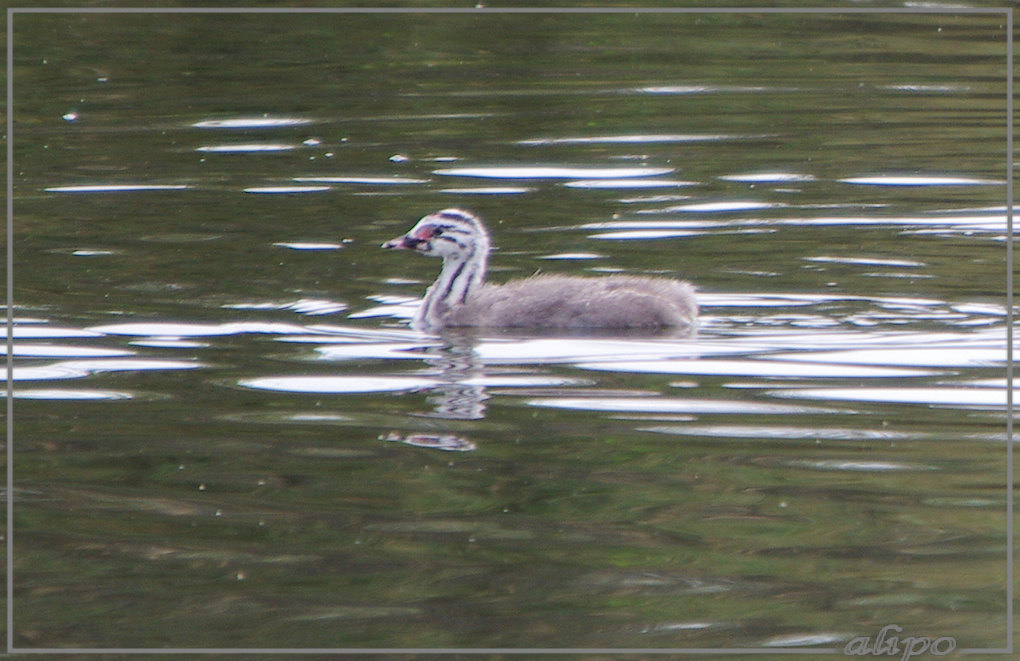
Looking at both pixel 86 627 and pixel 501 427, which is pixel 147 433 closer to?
pixel 501 427

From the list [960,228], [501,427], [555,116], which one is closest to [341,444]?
[501,427]

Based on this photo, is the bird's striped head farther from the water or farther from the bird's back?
the bird's back

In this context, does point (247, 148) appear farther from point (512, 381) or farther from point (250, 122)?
point (512, 381)

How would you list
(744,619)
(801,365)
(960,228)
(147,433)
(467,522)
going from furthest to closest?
(960,228)
(801,365)
(147,433)
(467,522)
(744,619)

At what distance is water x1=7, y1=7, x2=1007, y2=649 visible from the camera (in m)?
6.97

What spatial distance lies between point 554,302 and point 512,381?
1133 mm

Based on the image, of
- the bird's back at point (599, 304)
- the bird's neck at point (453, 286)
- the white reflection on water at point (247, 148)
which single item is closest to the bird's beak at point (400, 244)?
the bird's neck at point (453, 286)

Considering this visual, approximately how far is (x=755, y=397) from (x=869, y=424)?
59cm

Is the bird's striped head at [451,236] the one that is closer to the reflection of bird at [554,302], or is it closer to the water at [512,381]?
the reflection of bird at [554,302]

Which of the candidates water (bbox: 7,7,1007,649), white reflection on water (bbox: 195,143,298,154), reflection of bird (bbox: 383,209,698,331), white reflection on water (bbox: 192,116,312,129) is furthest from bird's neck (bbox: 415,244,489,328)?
white reflection on water (bbox: 192,116,312,129)

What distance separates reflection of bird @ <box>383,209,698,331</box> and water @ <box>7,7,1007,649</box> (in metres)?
0.17

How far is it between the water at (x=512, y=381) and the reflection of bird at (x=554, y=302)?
0.55 ft

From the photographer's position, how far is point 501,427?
8711mm

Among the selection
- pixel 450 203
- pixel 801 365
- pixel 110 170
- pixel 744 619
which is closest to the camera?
pixel 744 619
